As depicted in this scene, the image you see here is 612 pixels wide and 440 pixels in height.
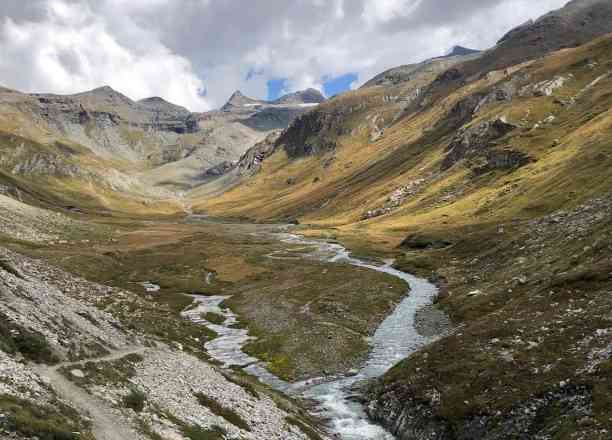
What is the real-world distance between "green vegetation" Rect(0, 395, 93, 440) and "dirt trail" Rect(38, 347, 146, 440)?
117cm

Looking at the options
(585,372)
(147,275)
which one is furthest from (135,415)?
(147,275)

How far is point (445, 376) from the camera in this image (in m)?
41.6

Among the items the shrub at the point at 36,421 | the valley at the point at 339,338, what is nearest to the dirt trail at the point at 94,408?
the valley at the point at 339,338

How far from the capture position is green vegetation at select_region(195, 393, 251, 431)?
1321 inches

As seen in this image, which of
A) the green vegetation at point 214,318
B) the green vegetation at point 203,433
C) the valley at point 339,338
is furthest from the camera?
the green vegetation at point 214,318

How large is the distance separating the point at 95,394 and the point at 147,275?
3651 inches

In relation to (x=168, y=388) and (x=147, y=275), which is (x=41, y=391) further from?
(x=147, y=275)

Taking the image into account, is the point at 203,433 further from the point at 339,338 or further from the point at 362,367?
the point at 339,338

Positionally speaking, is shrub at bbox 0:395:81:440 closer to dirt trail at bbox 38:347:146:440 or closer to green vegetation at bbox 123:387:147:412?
dirt trail at bbox 38:347:146:440

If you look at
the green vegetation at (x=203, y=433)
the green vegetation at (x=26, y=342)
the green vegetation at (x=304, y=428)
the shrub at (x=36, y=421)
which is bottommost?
the green vegetation at (x=304, y=428)

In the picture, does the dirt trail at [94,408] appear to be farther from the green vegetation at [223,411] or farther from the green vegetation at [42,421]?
the green vegetation at [223,411]

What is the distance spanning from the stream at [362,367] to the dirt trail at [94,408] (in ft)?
65.4

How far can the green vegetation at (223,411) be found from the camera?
33.6 m

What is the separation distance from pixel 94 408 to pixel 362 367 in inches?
1329
